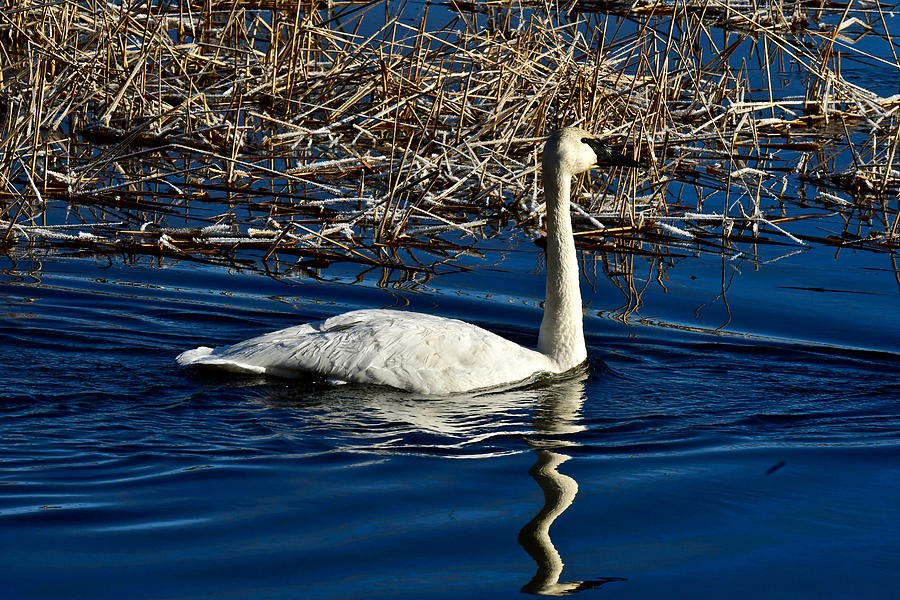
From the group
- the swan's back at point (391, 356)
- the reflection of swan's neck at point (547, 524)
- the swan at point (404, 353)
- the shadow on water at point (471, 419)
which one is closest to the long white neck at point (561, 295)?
the swan at point (404, 353)

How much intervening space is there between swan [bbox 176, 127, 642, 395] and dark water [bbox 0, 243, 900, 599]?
111mm

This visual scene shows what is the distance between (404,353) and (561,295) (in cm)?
102

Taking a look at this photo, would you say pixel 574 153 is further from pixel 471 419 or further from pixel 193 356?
pixel 193 356

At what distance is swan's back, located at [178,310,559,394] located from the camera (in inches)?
254

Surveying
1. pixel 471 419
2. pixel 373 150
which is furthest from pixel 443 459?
pixel 373 150

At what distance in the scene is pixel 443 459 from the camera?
5449 millimetres

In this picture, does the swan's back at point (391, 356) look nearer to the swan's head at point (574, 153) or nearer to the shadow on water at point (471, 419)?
the shadow on water at point (471, 419)

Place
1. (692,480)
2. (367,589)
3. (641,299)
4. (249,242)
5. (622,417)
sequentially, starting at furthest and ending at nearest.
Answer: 1. (249,242)
2. (641,299)
3. (622,417)
4. (692,480)
5. (367,589)

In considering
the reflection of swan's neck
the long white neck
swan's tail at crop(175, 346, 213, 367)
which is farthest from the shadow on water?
swan's tail at crop(175, 346, 213, 367)

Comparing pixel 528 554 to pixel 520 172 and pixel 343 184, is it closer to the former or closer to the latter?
pixel 520 172

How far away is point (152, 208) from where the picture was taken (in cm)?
1008

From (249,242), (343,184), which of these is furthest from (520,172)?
(249,242)

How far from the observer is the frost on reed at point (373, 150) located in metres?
9.67

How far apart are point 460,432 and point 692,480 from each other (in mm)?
1107
